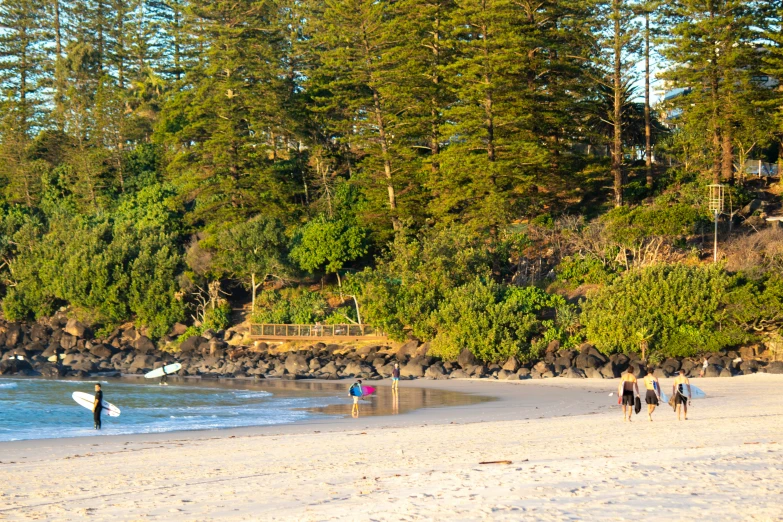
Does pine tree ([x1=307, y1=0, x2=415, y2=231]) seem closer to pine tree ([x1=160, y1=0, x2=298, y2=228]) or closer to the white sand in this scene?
pine tree ([x1=160, y1=0, x2=298, y2=228])

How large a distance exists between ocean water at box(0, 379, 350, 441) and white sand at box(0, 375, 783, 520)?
1.84 meters

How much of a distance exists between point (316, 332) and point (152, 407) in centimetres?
1133

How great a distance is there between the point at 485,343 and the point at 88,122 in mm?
30879

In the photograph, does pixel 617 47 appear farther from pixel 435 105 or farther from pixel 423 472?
pixel 423 472

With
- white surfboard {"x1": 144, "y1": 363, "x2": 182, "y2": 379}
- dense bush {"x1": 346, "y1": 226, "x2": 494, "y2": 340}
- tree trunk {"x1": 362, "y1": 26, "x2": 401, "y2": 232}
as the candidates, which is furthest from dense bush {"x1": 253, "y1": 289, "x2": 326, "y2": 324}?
tree trunk {"x1": 362, "y1": 26, "x2": 401, "y2": 232}

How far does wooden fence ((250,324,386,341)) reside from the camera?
Result: 1186 inches

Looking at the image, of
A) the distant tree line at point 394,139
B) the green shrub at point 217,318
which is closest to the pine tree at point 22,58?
the distant tree line at point 394,139

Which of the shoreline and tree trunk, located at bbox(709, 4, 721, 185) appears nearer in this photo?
the shoreline

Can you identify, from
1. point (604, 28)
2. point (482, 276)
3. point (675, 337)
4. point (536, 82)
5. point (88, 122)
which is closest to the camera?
point (675, 337)

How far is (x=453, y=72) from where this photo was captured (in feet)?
111

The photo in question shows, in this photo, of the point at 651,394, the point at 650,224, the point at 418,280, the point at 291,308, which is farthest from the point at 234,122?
the point at 651,394

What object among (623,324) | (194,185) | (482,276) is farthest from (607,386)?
(194,185)

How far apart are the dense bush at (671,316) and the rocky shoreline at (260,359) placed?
1.86ft

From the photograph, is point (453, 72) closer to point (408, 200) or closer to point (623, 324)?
point (408, 200)
